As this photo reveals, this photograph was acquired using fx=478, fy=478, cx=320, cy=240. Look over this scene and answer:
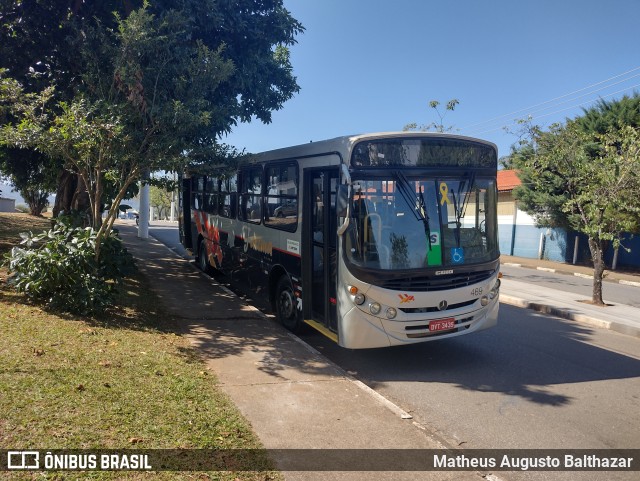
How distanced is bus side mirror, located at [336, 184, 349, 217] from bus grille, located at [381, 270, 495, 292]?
1.01 m

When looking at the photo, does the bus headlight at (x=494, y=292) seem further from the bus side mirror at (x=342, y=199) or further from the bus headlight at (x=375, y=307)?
the bus side mirror at (x=342, y=199)

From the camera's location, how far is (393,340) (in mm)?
6031

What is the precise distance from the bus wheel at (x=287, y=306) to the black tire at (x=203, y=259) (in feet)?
17.5

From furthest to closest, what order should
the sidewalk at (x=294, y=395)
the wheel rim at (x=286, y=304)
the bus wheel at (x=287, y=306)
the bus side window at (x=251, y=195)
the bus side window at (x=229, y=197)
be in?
the bus side window at (x=229, y=197), the bus side window at (x=251, y=195), the wheel rim at (x=286, y=304), the bus wheel at (x=287, y=306), the sidewalk at (x=294, y=395)

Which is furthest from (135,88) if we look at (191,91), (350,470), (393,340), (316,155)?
(350,470)

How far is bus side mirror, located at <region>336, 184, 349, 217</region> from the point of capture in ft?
19.4

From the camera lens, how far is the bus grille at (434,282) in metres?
5.96

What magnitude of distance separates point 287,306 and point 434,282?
2.81 m

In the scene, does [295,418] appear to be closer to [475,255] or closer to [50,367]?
[50,367]

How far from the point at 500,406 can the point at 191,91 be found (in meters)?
6.53

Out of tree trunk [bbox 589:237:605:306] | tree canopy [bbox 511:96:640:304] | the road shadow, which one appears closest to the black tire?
the road shadow

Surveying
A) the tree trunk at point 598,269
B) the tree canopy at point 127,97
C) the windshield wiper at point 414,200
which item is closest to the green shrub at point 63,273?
the tree canopy at point 127,97

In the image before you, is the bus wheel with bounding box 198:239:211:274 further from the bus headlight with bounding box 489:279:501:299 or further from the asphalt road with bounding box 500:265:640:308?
the asphalt road with bounding box 500:265:640:308

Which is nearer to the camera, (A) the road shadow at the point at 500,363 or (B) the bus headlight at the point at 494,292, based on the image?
(A) the road shadow at the point at 500,363
